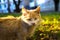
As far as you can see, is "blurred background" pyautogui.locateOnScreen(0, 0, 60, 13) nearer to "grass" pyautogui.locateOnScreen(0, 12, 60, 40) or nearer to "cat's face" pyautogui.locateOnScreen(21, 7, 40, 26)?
"grass" pyautogui.locateOnScreen(0, 12, 60, 40)

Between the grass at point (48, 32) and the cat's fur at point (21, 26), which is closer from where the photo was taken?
the cat's fur at point (21, 26)

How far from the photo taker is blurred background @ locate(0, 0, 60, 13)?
46.8 ft

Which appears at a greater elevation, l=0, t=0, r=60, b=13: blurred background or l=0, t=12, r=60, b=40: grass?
l=0, t=12, r=60, b=40: grass

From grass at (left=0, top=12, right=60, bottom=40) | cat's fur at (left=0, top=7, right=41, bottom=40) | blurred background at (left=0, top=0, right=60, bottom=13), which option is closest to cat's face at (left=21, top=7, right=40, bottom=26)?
cat's fur at (left=0, top=7, right=41, bottom=40)

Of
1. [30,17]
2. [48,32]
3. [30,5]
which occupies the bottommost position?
[30,5]

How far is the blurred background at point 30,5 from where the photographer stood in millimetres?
14250

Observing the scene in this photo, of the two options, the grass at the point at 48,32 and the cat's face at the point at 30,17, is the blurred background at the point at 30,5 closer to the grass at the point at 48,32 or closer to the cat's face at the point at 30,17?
the grass at the point at 48,32

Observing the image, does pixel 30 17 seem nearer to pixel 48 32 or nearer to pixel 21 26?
pixel 21 26

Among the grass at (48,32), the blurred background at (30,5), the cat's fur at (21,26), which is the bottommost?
the blurred background at (30,5)

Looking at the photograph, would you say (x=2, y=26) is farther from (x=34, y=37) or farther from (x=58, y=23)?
(x=58, y=23)

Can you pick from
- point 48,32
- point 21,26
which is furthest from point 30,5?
point 21,26

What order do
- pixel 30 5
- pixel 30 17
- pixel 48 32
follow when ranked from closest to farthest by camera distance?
pixel 30 17, pixel 48 32, pixel 30 5

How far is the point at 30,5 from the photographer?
1683cm

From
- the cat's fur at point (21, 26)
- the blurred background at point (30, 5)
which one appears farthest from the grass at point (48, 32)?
the blurred background at point (30, 5)
